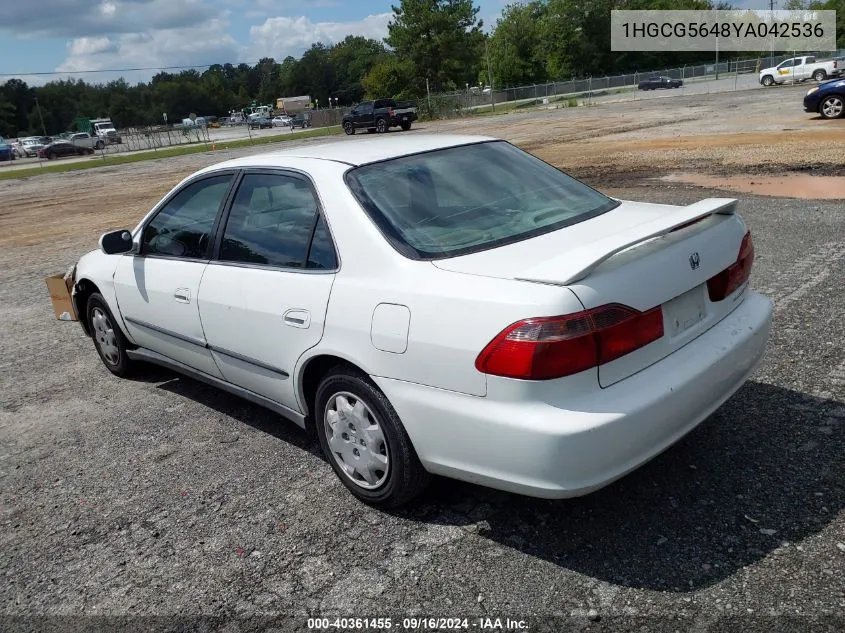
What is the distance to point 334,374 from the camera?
10.9 ft

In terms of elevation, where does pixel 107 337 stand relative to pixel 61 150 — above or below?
below

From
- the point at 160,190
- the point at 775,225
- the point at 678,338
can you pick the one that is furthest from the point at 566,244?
the point at 160,190

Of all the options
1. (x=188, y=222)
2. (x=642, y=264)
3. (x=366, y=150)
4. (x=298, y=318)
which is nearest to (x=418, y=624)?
(x=298, y=318)

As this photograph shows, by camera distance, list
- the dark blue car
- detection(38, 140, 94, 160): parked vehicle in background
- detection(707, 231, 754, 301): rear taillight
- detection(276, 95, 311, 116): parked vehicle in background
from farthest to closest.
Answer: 1. detection(276, 95, 311, 116): parked vehicle in background
2. detection(38, 140, 94, 160): parked vehicle in background
3. the dark blue car
4. detection(707, 231, 754, 301): rear taillight

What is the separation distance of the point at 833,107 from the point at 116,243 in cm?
2086

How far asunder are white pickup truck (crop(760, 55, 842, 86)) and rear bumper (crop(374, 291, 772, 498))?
49904 mm

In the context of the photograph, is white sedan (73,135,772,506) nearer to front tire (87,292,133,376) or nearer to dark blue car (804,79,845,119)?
front tire (87,292,133,376)

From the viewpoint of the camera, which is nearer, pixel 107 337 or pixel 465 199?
pixel 465 199

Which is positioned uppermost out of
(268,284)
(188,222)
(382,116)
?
(382,116)

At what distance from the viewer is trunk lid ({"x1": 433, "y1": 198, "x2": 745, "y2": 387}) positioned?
270 centimetres

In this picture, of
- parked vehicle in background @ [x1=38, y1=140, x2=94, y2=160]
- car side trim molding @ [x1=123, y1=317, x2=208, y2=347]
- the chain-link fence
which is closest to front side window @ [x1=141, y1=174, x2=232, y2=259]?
car side trim molding @ [x1=123, y1=317, x2=208, y2=347]

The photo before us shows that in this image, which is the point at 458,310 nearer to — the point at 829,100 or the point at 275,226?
the point at 275,226

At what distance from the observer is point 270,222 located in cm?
386

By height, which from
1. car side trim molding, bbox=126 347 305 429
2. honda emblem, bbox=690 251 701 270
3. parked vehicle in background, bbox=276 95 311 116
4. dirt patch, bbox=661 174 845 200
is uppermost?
parked vehicle in background, bbox=276 95 311 116
